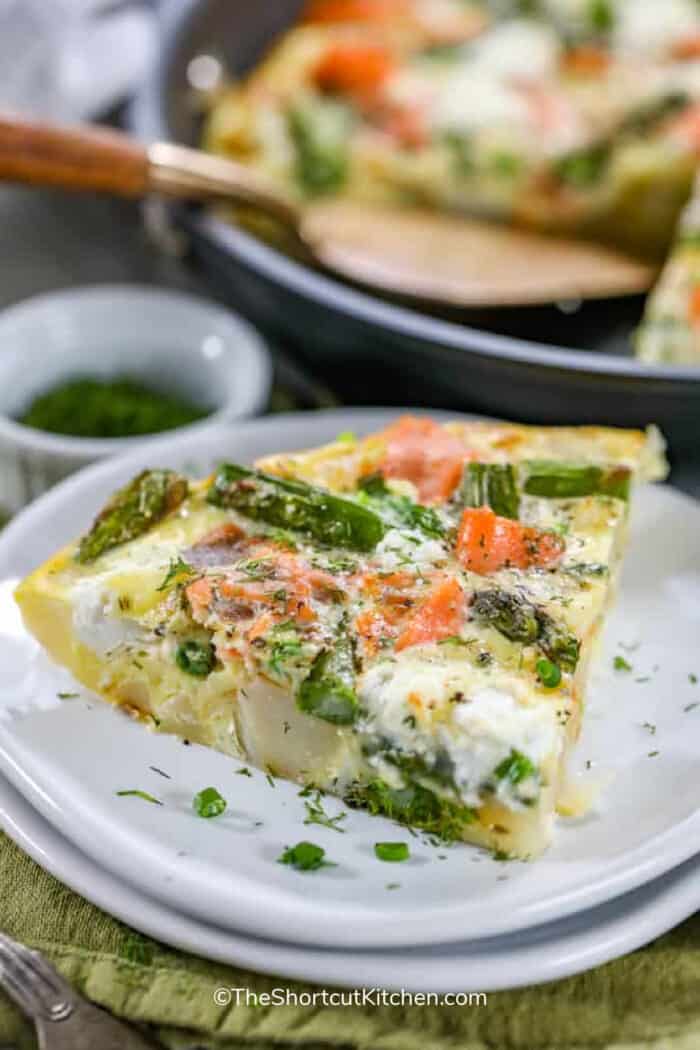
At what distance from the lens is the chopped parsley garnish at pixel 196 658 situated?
2.78 metres

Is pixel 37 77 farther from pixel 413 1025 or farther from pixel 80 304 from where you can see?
pixel 413 1025

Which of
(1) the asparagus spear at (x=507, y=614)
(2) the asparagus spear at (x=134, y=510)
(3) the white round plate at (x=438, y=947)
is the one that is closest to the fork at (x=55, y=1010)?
(3) the white round plate at (x=438, y=947)

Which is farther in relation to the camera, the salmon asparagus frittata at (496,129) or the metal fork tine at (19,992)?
the salmon asparagus frittata at (496,129)

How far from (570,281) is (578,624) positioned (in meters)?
2.21

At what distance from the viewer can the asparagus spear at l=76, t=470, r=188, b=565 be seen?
3.02 meters

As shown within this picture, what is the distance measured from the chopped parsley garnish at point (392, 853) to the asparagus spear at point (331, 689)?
0.24 meters

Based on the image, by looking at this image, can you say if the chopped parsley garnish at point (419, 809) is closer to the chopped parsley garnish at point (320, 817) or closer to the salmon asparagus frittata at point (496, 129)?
the chopped parsley garnish at point (320, 817)

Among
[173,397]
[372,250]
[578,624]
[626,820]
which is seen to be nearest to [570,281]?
[372,250]

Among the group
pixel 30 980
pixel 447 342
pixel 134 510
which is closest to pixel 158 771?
pixel 30 980

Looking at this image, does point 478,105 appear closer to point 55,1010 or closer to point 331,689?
point 331,689

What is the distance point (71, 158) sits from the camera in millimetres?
4332

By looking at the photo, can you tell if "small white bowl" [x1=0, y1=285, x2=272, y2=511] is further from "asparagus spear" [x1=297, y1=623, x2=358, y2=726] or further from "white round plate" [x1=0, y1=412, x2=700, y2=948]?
"asparagus spear" [x1=297, y1=623, x2=358, y2=726]

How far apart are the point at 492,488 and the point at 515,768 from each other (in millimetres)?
798

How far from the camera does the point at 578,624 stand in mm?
2719
